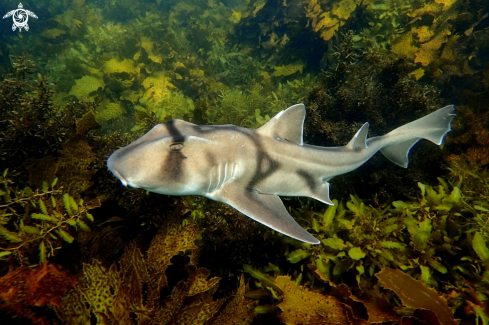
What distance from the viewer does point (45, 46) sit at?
15.2 metres

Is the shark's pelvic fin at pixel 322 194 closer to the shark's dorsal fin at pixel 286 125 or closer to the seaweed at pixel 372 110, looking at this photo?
the shark's dorsal fin at pixel 286 125

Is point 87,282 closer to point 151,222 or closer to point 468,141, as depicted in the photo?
point 151,222

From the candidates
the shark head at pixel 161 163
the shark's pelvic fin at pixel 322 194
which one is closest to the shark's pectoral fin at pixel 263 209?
the shark head at pixel 161 163

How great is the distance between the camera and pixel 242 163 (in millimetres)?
3195

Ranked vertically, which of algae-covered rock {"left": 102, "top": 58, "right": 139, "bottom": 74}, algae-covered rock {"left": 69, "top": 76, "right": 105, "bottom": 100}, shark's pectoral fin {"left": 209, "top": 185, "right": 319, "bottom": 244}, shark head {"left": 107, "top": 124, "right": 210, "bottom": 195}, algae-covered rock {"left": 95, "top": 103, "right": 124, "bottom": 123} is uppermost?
shark head {"left": 107, "top": 124, "right": 210, "bottom": 195}

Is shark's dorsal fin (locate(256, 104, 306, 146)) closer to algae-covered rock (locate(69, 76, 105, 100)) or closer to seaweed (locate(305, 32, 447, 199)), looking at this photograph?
seaweed (locate(305, 32, 447, 199))

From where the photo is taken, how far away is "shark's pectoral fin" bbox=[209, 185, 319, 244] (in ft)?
9.19

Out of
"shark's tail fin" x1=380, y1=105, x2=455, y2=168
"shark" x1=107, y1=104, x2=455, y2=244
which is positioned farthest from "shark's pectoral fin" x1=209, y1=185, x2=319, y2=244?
"shark's tail fin" x1=380, y1=105, x2=455, y2=168

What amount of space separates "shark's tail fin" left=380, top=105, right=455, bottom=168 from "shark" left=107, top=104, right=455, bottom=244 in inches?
35.0

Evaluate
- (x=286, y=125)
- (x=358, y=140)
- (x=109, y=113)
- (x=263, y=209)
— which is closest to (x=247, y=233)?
(x=263, y=209)

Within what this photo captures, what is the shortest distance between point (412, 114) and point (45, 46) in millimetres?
20908

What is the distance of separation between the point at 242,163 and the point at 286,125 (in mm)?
989

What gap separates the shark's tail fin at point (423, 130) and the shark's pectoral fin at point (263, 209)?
10.4 feet

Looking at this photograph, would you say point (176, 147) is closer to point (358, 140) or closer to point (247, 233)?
point (247, 233)
